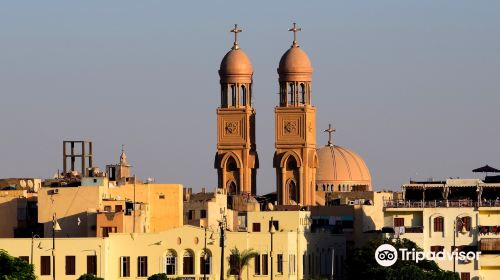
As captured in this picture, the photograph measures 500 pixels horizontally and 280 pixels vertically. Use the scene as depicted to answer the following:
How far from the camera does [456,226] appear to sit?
116500 mm

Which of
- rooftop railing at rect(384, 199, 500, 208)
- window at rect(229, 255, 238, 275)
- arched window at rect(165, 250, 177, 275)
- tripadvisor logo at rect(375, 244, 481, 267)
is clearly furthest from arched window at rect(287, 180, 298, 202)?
window at rect(229, 255, 238, 275)

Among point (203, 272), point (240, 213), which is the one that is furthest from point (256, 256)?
point (240, 213)

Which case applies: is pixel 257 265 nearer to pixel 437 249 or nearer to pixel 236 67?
pixel 437 249

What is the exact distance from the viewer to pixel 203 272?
111 meters

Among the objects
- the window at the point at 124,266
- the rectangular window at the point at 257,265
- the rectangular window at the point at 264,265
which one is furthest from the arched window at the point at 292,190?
the window at the point at 124,266

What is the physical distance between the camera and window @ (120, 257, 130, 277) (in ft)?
362

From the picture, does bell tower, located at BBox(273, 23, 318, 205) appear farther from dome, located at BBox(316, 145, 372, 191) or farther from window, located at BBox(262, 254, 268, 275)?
window, located at BBox(262, 254, 268, 275)

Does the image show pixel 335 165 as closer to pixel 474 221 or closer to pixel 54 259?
pixel 474 221

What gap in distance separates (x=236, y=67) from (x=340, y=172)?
41.9ft

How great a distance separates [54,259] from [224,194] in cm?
2969

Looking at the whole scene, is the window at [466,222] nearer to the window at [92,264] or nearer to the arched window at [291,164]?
the window at [92,264]

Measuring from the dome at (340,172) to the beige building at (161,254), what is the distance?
48788 millimetres

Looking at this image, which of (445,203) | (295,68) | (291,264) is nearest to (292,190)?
(295,68)

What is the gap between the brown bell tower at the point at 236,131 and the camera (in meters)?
154
